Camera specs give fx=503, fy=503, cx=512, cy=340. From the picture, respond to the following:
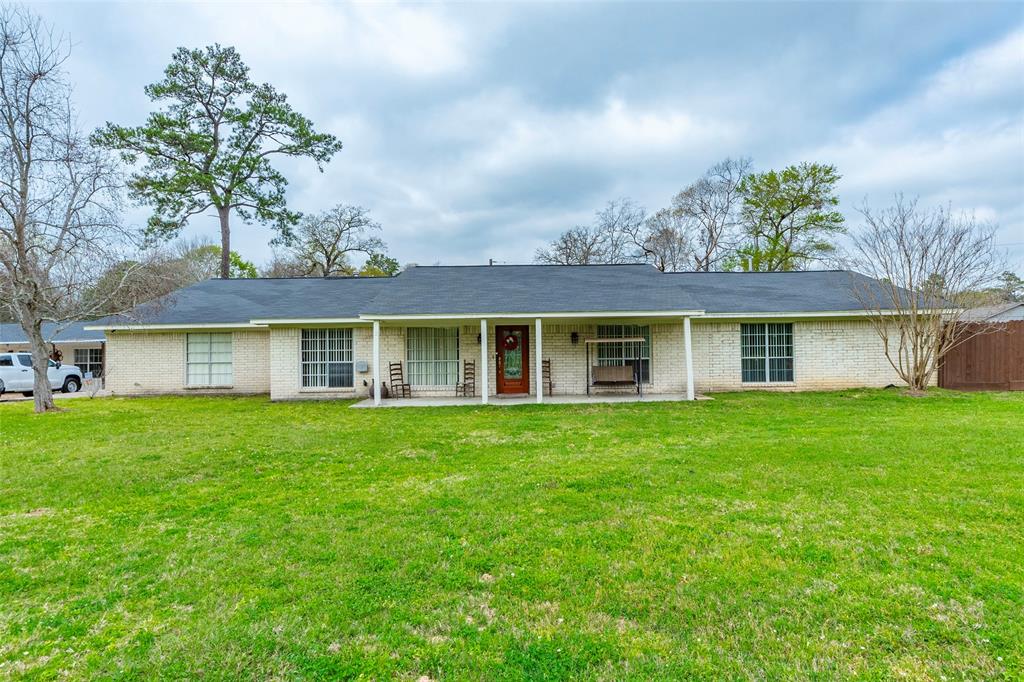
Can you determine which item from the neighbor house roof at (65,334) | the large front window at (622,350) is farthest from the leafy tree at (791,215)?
the neighbor house roof at (65,334)

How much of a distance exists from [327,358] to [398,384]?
2.26 metres

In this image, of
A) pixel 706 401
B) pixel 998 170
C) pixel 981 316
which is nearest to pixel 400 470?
pixel 706 401

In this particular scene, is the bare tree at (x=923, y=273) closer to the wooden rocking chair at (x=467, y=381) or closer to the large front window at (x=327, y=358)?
the wooden rocking chair at (x=467, y=381)

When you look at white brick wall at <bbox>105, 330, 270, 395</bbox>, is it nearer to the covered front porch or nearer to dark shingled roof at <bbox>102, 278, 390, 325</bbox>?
dark shingled roof at <bbox>102, 278, 390, 325</bbox>

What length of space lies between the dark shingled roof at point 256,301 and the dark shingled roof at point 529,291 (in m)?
1.45

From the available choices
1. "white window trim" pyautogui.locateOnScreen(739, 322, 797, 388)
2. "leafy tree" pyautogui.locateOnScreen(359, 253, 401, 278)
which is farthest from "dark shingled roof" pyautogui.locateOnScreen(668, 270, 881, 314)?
"leafy tree" pyautogui.locateOnScreen(359, 253, 401, 278)

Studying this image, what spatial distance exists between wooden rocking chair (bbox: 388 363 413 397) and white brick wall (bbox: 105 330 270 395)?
421cm

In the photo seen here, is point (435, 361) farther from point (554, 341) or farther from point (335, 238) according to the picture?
point (335, 238)

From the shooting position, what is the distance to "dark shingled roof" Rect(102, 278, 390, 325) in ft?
45.9

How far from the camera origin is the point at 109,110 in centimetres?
2102

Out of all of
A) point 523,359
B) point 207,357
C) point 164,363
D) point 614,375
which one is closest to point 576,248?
point 523,359

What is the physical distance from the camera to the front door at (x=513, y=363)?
13852mm

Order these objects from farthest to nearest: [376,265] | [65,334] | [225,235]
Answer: [376,265] → [225,235] → [65,334]

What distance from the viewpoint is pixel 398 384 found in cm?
1375
